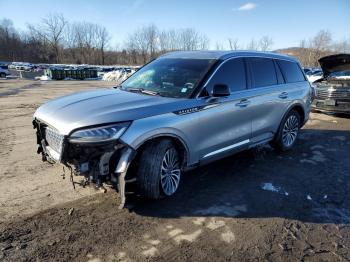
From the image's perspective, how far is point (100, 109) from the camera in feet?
12.4

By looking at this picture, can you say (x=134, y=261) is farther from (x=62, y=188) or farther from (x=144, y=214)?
(x=62, y=188)

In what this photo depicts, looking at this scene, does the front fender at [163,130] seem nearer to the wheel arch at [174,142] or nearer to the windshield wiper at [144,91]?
the wheel arch at [174,142]

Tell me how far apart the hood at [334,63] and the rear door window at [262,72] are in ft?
18.0

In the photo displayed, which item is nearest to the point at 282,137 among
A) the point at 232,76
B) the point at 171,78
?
the point at 232,76

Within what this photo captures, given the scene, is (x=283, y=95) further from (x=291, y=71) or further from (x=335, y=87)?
(x=335, y=87)

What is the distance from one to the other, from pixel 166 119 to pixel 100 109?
787 millimetres

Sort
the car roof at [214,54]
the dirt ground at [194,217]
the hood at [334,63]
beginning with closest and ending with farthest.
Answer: the dirt ground at [194,217] < the car roof at [214,54] < the hood at [334,63]

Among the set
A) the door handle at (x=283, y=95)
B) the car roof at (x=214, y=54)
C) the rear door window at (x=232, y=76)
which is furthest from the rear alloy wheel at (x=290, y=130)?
the rear door window at (x=232, y=76)

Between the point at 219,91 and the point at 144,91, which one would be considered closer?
the point at 219,91

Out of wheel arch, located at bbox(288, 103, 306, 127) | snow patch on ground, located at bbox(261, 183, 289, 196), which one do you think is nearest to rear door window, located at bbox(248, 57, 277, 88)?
wheel arch, located at bbox(288, 103, 306, 127)

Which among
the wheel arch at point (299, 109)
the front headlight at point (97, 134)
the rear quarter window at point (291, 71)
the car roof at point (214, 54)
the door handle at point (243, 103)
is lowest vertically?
the wheel arch at point (299, 109)

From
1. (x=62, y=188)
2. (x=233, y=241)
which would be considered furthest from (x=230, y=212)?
(x=62, y=188)

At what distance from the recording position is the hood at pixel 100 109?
357 cm

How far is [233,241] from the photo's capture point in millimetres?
3408
